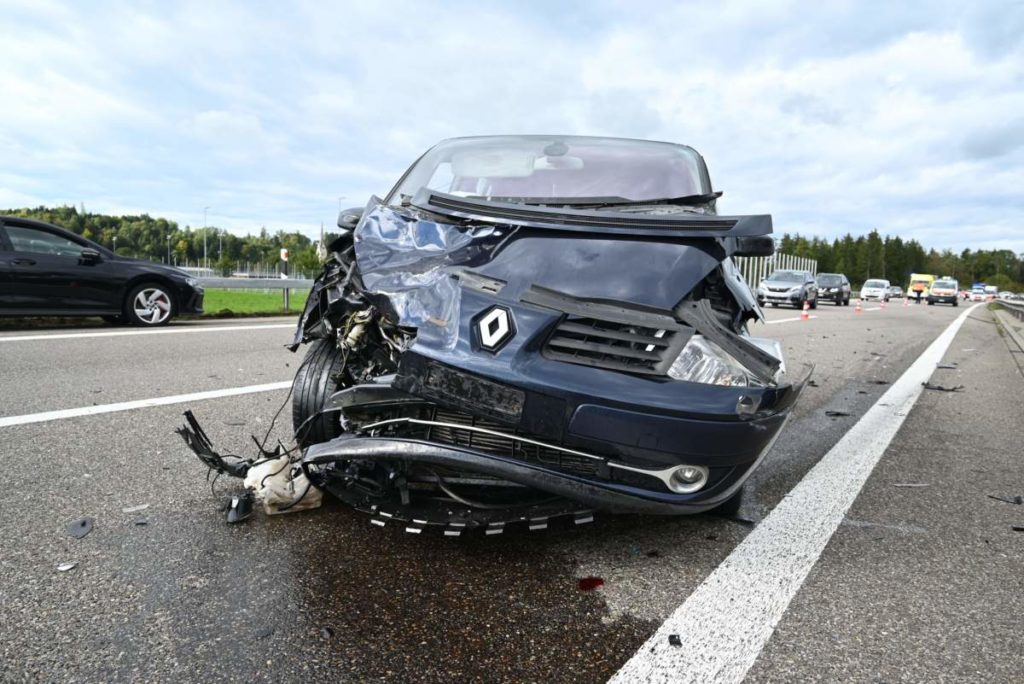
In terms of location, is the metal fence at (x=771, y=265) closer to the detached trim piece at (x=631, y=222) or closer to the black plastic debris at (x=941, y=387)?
the black plastic debris at (x=941, y=387)

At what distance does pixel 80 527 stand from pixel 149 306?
7803 millimetres

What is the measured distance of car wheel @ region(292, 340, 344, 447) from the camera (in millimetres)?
2627

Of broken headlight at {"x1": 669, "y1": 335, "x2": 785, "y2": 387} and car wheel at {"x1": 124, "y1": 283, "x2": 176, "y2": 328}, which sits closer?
broken headlight at {"x1": 669, "y1": 335, "x2": 785, "y2": 387}

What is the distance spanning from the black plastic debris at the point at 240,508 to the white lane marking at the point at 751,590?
61.7 inches

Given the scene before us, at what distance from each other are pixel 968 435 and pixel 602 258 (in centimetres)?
356

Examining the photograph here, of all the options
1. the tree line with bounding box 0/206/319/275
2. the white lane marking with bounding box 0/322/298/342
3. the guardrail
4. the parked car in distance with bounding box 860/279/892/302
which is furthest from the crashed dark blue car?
the tree line with bounding box 0/206/319/275

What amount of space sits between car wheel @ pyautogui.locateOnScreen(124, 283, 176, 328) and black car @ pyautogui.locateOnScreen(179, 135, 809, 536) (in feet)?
24.7

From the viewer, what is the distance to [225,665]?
66.2 inches

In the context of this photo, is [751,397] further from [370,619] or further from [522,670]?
[370,619]

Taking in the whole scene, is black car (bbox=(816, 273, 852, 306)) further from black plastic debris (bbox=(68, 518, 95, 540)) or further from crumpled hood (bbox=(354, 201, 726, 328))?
black plastic debris (bbox=(68, 518, 95, 540))

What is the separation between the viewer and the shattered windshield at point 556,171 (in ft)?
10.5

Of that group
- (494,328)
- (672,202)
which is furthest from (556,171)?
(494,328)

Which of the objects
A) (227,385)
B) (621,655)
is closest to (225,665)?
(621,655)

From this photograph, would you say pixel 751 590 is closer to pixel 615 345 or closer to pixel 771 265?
pixel 615 345
